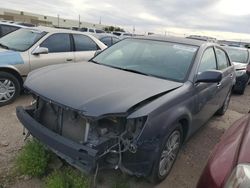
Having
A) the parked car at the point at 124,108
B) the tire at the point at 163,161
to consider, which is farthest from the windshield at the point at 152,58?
the tire at the point at 163,161

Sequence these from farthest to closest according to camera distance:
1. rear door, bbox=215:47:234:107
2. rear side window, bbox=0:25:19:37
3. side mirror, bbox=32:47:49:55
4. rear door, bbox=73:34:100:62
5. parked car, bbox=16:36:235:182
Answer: rear side window, bbox=0:25:19:37, rear door, bbox=73:34:100:62, side mirror, bbox=32:47:49:55, rear door, bbox=215:47:234:107, parked car, bbox=16:36:235:182

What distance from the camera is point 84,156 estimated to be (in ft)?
7.81

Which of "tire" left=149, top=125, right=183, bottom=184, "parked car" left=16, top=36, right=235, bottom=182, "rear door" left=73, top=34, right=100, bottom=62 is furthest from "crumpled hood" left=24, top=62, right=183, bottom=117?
"rear door" left=73, top=34, right=100, bottom=62

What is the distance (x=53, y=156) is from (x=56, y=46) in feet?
11.2

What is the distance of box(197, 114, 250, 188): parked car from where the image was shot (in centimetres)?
155

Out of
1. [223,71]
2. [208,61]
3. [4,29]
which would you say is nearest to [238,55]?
[223,71]

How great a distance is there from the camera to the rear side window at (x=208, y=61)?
3.82 m

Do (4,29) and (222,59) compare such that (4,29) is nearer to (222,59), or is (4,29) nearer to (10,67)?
(10,67)

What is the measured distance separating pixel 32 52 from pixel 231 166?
4.73m

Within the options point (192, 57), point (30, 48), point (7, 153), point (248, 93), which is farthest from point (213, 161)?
point (248, 93)

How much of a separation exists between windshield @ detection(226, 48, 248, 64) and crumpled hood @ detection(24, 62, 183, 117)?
7.30 m

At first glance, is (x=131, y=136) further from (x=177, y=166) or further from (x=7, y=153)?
(x=7, y=153)

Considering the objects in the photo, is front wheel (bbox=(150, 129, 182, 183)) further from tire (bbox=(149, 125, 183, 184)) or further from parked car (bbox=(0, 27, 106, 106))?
parked car (bbox=(0, 27, 106, 106))

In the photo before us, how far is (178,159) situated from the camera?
3.80 metres
